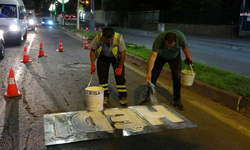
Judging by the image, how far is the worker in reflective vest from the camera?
457cm

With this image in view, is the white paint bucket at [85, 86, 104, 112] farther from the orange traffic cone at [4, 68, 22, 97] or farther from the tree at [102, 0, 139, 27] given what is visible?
the tree at [102, 0, 139, 27]

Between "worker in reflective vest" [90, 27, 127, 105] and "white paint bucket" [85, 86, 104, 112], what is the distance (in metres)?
0.53

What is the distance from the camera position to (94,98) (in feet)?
14.2

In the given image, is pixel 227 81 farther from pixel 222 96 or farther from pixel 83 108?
pixel 83 108

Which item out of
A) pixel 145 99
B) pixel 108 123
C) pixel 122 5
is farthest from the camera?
pixel 122 5

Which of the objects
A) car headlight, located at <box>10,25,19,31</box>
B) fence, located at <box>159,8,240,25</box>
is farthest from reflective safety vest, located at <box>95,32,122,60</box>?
fence, located at <box>159,8,240,25</box>

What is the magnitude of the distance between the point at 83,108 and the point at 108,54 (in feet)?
3.74

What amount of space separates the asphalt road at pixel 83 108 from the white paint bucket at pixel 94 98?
18.4 inches

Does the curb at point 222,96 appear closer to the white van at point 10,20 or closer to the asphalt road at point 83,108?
the asphalt road at point 83,108

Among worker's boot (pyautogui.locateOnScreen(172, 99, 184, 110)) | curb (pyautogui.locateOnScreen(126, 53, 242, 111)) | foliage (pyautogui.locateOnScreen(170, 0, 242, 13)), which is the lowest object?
worker's boot (pyautogui.locateOnScreen(172, 99, 184, 110))

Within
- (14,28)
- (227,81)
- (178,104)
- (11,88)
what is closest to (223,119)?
(178,104)

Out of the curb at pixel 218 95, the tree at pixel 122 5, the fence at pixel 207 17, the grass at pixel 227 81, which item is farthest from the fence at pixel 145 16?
the curb at pixel 218 95

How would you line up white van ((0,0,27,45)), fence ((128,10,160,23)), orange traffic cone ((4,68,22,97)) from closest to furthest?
1. orange traffic cone ((4,68,22,97))
2. white van ((0,0,27,45))
3. fence ((128,10,160,23))

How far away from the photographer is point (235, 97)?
194 inches
